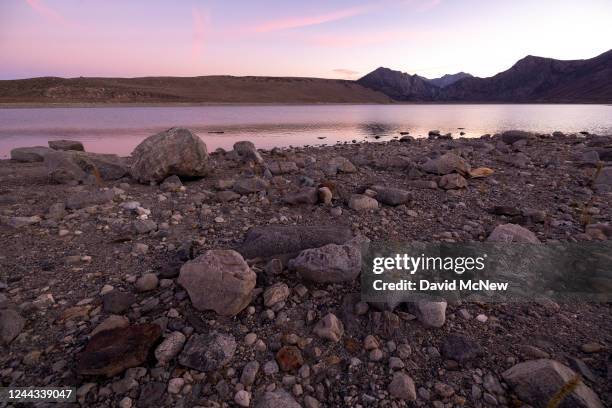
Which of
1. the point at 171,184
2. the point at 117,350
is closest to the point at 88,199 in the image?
the point at 171,184

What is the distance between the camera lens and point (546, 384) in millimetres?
1991

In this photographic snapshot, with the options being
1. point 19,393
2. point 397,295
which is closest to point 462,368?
point 397,295

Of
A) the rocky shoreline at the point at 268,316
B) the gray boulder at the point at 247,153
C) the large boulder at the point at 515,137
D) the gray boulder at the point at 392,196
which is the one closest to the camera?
the rocky shoreline at the point at 268,316

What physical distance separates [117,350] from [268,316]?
42.7 inches

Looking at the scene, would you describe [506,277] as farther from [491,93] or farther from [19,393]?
[491,93]

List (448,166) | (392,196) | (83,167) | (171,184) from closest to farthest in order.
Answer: (392,196) < (171,184) < (448,166) < (83,167)

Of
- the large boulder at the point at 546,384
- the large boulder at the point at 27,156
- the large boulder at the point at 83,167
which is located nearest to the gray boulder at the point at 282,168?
the large boulder at the point at 83,167

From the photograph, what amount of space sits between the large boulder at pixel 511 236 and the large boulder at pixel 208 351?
318 centimetres

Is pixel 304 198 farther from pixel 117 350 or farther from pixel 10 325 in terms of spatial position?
pixel 10 325

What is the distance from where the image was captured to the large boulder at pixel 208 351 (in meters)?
2.24

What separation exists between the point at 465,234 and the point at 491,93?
191 meters

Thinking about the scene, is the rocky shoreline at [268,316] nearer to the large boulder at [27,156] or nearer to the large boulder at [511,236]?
the large boulder at [511,236]

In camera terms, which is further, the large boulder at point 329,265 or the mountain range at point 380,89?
the mountain range at point 380,89

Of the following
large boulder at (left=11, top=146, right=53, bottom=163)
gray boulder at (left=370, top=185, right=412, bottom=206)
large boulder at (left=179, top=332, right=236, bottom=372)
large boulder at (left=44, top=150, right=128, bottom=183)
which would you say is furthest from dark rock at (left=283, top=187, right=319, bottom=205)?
large boulder at (left=11, top=146, right=53, bottom=163)
